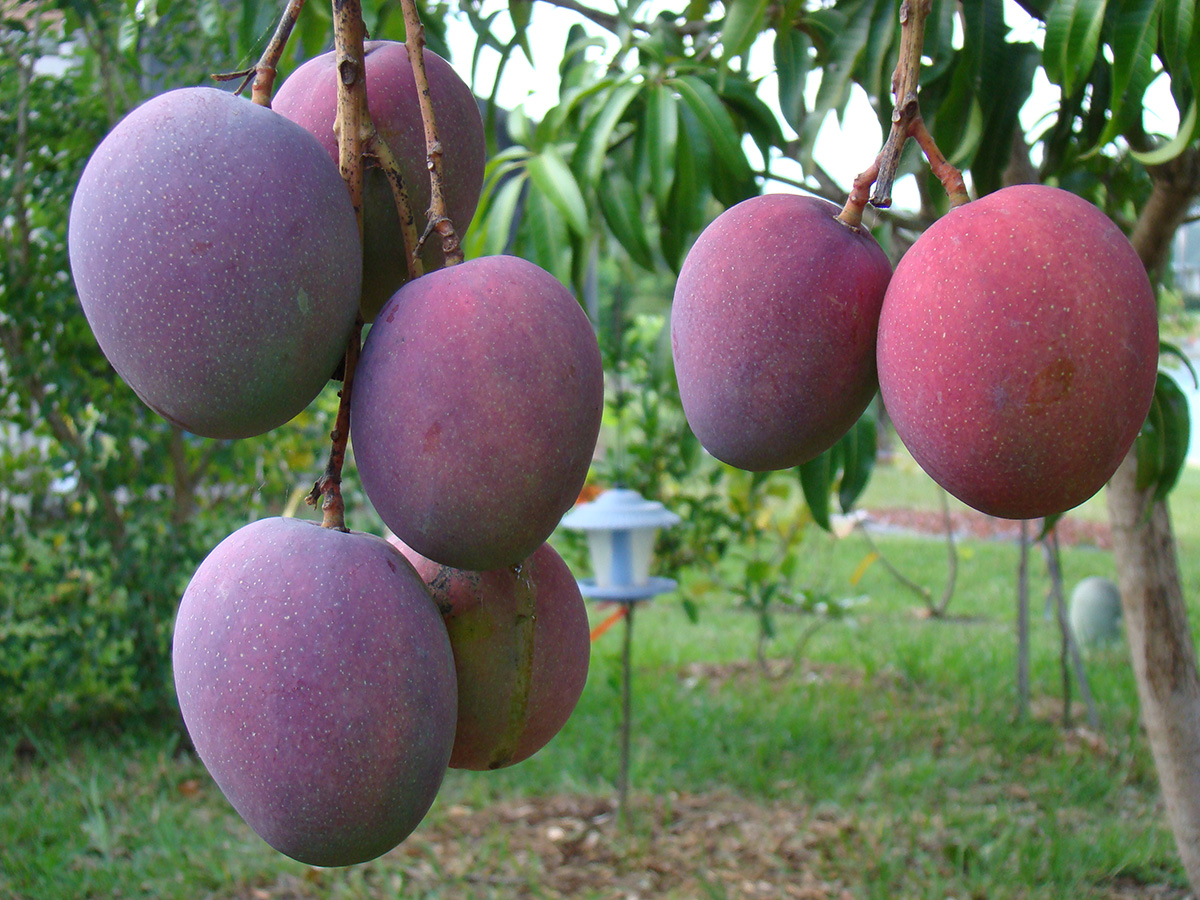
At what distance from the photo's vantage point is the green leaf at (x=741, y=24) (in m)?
0.99

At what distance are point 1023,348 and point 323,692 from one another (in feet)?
1.13

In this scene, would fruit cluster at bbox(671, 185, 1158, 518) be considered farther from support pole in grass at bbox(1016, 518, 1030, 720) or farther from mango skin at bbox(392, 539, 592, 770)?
support pole in grass at bbox(1016, 518, 1030, 720)

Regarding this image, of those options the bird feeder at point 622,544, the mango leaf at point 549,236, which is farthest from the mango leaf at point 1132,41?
the bird feeder at point 622,544

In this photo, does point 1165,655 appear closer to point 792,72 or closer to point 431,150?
point 792,72

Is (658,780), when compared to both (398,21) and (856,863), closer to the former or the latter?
(856,863)

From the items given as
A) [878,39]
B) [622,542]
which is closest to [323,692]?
[878,39]

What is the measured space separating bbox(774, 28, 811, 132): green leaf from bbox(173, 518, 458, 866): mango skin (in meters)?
0.85

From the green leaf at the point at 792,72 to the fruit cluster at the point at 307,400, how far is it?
0.75 metres

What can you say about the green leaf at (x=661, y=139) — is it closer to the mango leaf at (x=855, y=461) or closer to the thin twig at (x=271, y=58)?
the mango leaf at (x=855, y=461)

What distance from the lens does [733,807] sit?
2.75m

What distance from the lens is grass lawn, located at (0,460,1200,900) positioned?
→ 232 centimetres

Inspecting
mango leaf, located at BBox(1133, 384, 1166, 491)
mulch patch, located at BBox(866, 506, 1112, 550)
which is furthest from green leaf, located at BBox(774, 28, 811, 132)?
mulch patch, located at BBox(866, 506, 1112, 550)

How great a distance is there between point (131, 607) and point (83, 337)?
820 mm

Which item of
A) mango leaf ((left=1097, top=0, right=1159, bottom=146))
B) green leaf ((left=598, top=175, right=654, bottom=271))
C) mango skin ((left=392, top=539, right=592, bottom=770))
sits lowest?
mango skin ((left=392, top=539, right=592, bottom=770))
